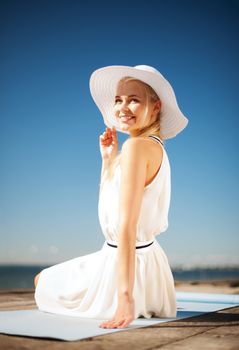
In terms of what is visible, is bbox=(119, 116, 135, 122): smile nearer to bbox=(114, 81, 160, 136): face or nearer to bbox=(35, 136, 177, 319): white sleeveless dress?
bbox=(114, 81, 160, 136): face

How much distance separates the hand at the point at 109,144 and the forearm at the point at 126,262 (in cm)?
40

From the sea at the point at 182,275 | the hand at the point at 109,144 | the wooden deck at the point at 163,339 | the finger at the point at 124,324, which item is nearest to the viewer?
the wooden deck at the point at 163,339

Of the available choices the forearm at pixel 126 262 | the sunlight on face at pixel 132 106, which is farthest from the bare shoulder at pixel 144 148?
the forearm at pixel 126 262

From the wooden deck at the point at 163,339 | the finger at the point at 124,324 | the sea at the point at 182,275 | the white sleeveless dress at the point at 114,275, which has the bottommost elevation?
the wooden deck at the point at 163,339

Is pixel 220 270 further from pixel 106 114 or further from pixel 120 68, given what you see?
pixel 120 68

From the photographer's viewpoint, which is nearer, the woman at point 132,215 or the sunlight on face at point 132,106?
the woman at point 132,215

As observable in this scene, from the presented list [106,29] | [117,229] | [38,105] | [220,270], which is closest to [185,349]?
[117,229]

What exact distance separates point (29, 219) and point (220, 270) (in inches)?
65.6

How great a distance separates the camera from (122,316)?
1532mm

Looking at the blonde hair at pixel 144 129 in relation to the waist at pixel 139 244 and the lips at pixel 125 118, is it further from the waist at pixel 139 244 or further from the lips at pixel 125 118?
the waist at pixel 139 244

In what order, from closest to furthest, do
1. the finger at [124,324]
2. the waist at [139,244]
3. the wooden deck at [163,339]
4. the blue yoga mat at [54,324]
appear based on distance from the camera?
the wooden deck at [163,339] → the blue yoga mat at [54,324] → the finger at [124,324] → the waist at [139,244]

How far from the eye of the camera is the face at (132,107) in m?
1.85

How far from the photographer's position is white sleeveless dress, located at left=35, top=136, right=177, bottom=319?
1.75 m

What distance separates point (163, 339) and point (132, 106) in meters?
0.79
